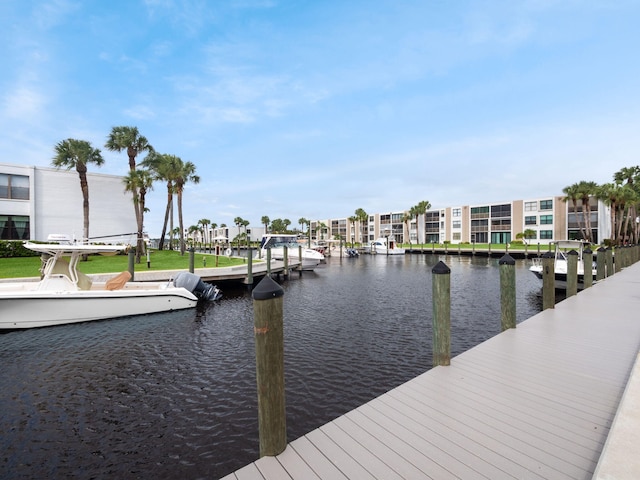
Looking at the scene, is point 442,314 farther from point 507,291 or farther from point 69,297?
point 69,297

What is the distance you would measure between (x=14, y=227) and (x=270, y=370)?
117 ft

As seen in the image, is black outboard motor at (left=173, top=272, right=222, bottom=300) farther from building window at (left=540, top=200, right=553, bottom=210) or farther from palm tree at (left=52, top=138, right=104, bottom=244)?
building window at (left=540, top=200, right=553, bottom=210)

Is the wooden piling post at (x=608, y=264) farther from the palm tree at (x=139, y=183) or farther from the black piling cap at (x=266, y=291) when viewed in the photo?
the palm tree at (x=139, y=183)

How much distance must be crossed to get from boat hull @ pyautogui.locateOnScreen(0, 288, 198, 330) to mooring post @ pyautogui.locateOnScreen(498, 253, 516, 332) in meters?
12.8

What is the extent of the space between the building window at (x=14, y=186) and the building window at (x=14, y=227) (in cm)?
180

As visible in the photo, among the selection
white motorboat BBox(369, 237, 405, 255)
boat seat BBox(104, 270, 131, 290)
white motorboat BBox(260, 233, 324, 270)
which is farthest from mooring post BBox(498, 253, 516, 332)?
white motorboat BBox(369, 237, 405, 255)

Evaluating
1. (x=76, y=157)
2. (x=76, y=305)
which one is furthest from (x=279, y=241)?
(x=76, y=305)

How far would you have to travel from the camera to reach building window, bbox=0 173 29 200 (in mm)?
27391

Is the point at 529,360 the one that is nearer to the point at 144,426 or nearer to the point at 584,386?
the point at 584,386

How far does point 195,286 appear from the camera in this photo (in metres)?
16.4

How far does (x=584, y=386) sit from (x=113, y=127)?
39452mm

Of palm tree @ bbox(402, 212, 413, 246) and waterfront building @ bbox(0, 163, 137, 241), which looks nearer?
waterfront building @ bbox(0, 163, 137, 241)

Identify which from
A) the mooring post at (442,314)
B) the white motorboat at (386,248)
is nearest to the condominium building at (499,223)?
the white motorboat at (386,248)

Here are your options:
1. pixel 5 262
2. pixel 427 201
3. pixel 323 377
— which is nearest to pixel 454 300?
pixel 323 377
